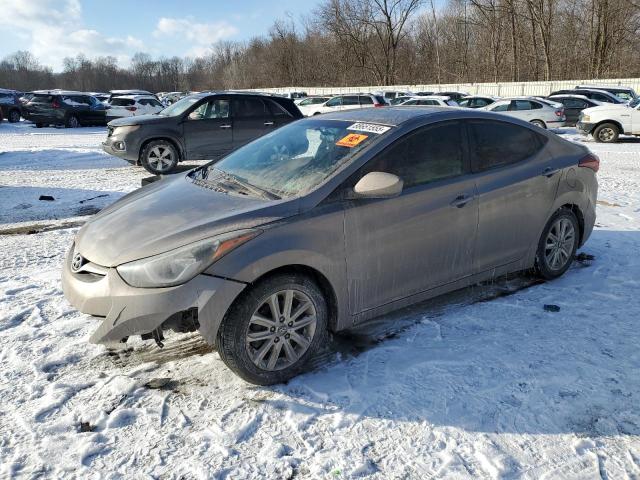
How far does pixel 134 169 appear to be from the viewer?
11828 mm

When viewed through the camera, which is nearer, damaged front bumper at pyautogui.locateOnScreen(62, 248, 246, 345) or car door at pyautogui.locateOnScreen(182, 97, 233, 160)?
damaged front bumper at pyautogui.locateOnScreen(62, 248, 246, 345)

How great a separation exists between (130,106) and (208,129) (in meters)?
15.6

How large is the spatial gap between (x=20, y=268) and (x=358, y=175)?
12.3ft

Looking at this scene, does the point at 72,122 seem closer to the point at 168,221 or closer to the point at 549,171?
the point at 168,221

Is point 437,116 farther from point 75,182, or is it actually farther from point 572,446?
point 75,182

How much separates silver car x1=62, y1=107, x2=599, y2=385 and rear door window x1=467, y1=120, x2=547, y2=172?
0.01 metres

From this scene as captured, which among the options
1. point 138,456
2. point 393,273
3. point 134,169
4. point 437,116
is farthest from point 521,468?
point 134,169

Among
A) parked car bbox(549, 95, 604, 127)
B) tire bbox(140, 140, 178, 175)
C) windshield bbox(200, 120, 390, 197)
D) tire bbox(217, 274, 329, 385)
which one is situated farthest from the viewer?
parked car bbox(549, 95, 604, 127)

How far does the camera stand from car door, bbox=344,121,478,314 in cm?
342

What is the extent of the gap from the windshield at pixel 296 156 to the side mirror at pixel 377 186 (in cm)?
22

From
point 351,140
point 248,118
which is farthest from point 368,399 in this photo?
point 248,118

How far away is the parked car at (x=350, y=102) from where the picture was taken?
73.3 ft

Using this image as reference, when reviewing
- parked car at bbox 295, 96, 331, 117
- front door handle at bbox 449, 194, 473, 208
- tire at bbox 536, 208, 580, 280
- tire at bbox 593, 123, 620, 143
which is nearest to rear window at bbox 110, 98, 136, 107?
parked car at bbox 295, 96, 331, 117

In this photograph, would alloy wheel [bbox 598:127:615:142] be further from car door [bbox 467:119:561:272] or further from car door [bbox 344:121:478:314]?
car door [bbox 344:121:478:314]
